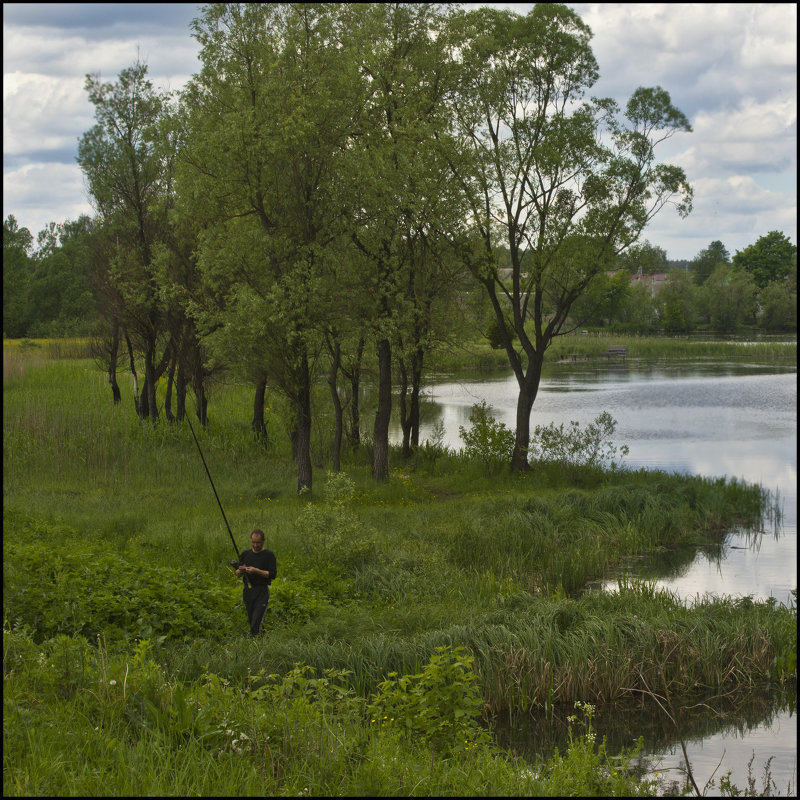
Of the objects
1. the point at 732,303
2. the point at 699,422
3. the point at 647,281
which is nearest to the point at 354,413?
the point at 699,422

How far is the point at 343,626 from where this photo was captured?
391 inches

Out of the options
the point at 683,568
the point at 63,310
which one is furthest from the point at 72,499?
the point at 63,310

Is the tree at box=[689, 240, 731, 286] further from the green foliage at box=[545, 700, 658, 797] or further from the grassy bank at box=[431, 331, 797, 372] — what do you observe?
the green foliage at box=[545, 700, 658, 797]

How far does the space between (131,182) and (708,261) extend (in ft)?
355

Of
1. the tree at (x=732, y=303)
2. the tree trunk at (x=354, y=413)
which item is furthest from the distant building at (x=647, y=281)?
→ the tree trunk at (x=354, y=413)

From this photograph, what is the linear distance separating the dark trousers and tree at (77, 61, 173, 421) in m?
16.5

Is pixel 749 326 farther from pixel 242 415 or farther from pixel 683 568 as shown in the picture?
pixel 683 568

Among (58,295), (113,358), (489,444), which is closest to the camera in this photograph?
(489,444)

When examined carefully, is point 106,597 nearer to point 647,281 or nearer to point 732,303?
point 732,303

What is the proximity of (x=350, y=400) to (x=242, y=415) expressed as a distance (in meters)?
7.45

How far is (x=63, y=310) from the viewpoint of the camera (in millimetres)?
43625

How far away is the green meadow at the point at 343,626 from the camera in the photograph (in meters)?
5.70

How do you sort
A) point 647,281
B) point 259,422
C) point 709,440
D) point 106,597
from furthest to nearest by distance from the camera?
1. point 647,281
2. point 709,440
3. point 259,422
4. point 106,597

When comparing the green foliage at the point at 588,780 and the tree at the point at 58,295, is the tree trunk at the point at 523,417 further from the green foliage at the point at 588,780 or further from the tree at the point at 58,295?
the tree at the point at 58,295
